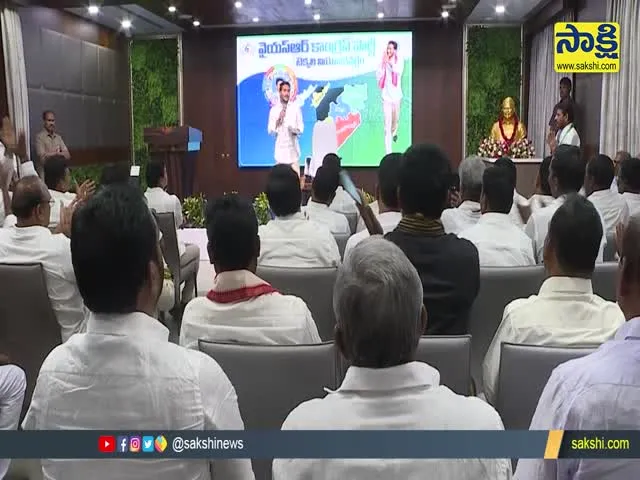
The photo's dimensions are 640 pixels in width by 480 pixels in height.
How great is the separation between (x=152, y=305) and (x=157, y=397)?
0.65 ft

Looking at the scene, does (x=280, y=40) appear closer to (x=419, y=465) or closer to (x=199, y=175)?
(x=199, y=175)

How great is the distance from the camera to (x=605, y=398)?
1285 mm

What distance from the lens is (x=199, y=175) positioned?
13.1 m

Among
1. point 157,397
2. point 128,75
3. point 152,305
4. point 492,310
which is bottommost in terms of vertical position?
point 492,310

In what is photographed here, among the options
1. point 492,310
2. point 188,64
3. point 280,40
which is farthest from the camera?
point 188,64

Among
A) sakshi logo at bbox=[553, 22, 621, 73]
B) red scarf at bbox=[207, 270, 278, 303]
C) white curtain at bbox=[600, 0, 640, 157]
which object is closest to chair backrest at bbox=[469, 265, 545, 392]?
red scarf at bbox=[207, 270, 278, 303]

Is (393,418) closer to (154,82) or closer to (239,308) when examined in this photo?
(239,308)

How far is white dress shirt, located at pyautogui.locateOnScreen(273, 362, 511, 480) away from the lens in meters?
1.17

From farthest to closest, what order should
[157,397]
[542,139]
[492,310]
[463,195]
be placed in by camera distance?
1. [542,139]
2. [463,195]
3. [492,310]
4. [157,397]

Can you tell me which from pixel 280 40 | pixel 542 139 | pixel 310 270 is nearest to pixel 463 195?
pixel 310 270

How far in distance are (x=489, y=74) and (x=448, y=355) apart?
35.7 feet

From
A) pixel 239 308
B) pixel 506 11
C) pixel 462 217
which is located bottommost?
pixel 239 308

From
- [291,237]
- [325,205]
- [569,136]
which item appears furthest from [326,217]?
[569,136]

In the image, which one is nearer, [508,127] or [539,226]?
[539,226]
